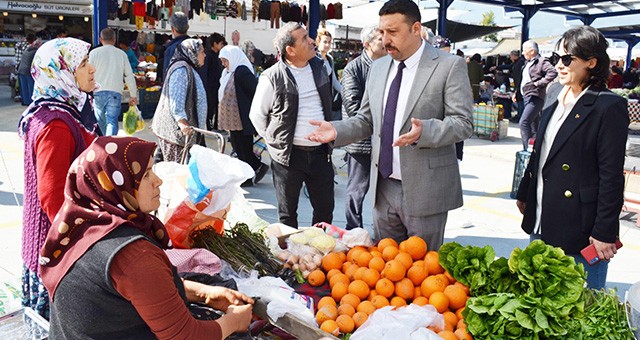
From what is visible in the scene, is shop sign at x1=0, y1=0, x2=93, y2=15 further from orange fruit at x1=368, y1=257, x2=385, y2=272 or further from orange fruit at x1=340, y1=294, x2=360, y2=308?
orange fruit at x1=340, y1=294, x2=360, y2=308

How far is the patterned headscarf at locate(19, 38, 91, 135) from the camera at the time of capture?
2.79 meters

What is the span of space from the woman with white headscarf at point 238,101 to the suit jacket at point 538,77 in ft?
15.3

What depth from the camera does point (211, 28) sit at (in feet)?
64.5

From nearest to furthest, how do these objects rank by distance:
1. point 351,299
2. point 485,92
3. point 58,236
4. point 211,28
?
point 58,236 < point 351,299 < point 485,92 < point 211,28

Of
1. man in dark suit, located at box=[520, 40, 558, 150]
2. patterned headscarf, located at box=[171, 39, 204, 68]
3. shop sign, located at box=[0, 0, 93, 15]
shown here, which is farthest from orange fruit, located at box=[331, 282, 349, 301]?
shop sign, located at box=[0, 0, 93, 15]

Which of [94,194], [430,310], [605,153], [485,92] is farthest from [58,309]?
[485,92]

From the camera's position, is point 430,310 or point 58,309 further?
point 430,310

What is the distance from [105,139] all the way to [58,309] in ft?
1.92

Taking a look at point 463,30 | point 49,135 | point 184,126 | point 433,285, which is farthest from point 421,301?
point 463,30

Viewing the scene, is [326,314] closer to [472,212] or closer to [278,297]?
[278,297]

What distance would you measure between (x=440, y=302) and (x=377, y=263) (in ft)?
1.35

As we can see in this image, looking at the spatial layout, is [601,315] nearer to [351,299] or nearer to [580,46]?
[351,299]

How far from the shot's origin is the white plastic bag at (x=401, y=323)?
2133 millimetres

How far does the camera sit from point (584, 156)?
276 cm
